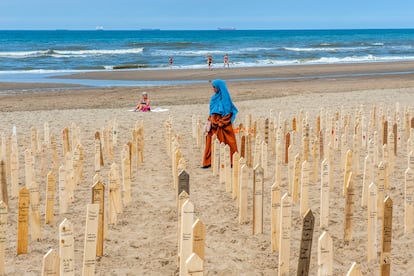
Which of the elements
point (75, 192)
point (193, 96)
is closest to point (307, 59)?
point (193, 96)

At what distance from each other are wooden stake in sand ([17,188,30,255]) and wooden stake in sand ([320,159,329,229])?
2.69 m

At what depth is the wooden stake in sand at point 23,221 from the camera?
5391 millimetres

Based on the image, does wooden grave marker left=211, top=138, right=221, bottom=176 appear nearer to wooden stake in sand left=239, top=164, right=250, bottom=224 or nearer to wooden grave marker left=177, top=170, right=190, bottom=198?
wooden stake in sand left=239, top=164, right=250, bottom=224

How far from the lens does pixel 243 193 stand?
20.8 feet

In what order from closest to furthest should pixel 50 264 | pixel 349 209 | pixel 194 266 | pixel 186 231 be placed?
pixel 194 266 → pixel 50 264 → pixel 186 231 → pixel 349 209

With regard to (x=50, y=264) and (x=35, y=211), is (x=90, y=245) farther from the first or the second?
(x=35, y=211)

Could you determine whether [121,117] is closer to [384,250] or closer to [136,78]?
[384,250]

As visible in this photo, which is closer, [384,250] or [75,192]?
[384,250]

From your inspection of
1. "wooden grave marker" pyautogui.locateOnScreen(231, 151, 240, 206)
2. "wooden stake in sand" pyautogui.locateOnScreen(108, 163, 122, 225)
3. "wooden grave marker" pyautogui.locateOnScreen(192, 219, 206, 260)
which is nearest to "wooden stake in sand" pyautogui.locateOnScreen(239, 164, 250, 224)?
"wooden grave marker" pyautogui.locateOnScreen(231, 151, 240, 206)

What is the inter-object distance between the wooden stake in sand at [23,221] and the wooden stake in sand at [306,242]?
2.36 meters

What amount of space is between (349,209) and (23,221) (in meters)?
2.90

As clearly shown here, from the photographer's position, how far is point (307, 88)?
2392 centimetres

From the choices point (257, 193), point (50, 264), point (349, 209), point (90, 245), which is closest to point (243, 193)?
point (257, 193)

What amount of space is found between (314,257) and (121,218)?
2.27m
